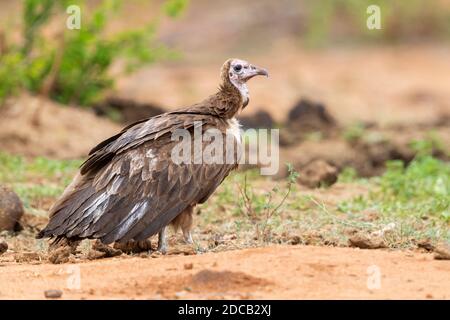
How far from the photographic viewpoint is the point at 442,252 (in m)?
A: 7.10

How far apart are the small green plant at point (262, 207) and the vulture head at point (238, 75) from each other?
28.8 inches

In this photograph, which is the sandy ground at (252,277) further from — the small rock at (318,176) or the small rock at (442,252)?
the small rock at (318,176)

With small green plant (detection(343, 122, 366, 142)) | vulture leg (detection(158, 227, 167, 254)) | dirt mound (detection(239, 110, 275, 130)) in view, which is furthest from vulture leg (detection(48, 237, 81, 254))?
dirt mound (detection(239, 110, 275, 130))

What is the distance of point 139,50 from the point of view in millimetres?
15008

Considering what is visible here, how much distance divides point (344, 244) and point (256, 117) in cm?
799

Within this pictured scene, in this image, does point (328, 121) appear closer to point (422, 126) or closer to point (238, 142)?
point (422, 126)

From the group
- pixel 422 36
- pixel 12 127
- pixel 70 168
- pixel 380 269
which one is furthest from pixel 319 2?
pixel 380 269

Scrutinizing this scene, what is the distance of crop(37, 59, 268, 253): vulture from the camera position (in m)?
7.55

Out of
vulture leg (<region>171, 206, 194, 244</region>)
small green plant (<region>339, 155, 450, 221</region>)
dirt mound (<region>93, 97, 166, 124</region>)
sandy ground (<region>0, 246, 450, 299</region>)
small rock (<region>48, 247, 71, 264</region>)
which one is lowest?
sandy ground (<region>0, 246, 450, 299</region>)

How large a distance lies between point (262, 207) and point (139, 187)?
192 cm

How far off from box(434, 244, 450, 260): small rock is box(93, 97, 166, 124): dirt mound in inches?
360

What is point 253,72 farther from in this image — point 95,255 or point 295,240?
point 95,255

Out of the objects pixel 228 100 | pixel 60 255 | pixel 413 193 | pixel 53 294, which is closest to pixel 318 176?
pixel 413 193

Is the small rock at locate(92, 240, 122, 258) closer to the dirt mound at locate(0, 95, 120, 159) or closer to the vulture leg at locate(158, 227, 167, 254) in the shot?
the vulture leg at locate(158, 227, 167, 254)
